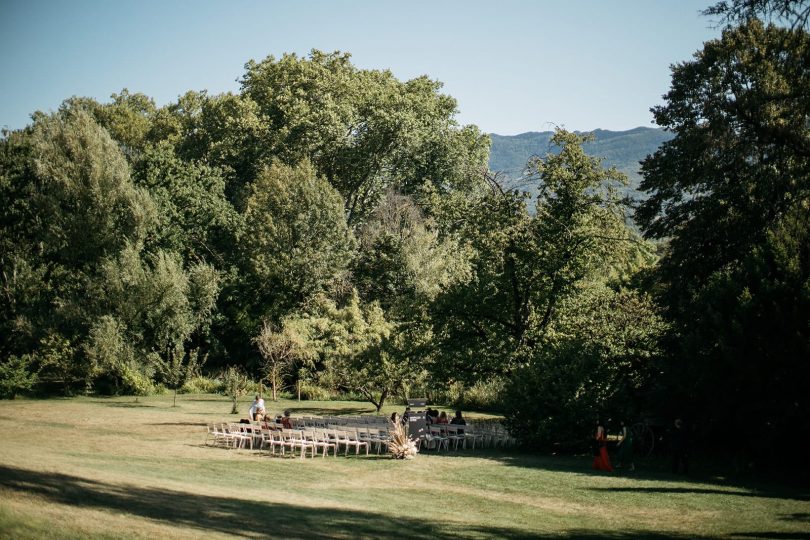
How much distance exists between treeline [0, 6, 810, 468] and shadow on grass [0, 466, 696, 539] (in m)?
10.1

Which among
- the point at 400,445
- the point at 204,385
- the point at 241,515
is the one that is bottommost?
the point at 204,385

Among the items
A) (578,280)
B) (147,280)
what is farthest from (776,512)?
(147,280)

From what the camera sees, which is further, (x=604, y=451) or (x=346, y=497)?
(x=604, y=451)

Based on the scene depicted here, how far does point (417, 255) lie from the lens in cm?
5650

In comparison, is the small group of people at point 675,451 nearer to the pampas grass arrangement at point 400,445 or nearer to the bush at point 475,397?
the pampas grass arrangement at point 400,445

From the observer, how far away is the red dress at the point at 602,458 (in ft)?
74.5

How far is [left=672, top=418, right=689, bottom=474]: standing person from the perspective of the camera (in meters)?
22.6

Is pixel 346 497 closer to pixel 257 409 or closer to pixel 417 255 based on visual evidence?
pixel 257 409

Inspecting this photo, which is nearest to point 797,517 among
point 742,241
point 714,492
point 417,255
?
point 714,492

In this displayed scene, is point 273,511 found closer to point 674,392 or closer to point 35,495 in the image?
point 35,495

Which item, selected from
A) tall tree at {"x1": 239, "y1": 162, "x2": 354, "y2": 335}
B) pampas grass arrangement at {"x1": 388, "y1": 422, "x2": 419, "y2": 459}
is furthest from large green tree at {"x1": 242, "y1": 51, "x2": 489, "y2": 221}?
pampas grass arrangement at {"x1": 388, "y1": 422, "x2": 419, "y2": 459}

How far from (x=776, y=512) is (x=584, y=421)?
10.3 metres

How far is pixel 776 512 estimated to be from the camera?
53.9 ft

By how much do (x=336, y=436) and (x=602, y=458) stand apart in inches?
329
